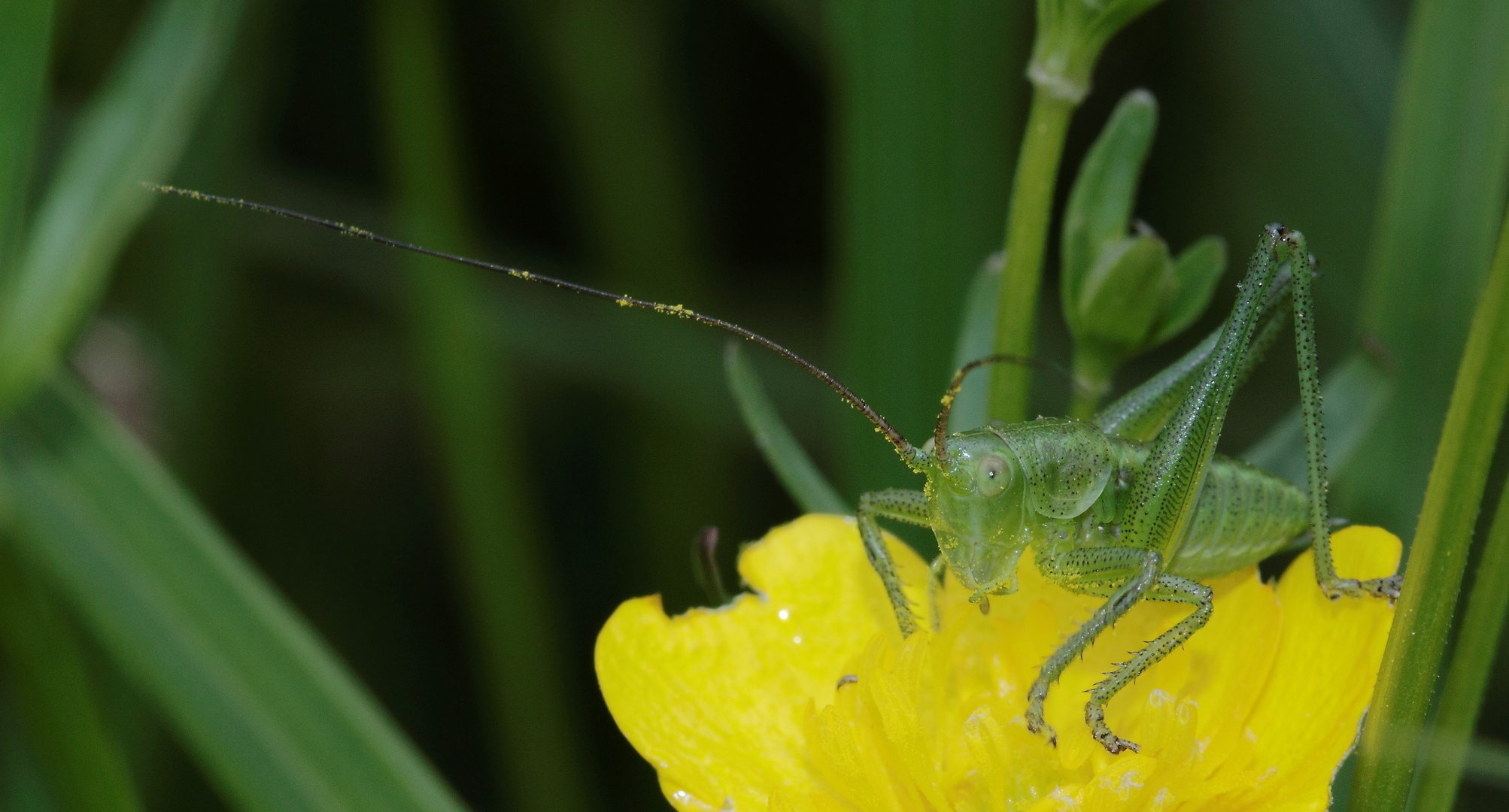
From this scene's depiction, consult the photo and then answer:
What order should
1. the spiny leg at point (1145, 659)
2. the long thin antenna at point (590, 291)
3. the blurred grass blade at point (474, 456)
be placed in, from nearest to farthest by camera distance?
the long thin antenna at point (590, 291), the spiny leg at point (1145, 659), the blurred grass blade at point (474, 456)

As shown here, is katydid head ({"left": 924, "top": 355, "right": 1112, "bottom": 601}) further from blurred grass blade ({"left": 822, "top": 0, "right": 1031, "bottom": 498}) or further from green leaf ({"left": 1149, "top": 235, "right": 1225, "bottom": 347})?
blurred grass blade ({"left": 822, "top": 0, "right": 1031, "bottom": 498})

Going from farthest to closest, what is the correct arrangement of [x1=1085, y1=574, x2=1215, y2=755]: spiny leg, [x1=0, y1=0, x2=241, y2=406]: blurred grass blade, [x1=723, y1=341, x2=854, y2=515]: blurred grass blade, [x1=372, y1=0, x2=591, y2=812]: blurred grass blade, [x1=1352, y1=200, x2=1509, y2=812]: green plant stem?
[x1=372, y1=0, x2=591, y2=812]: blurred grass blade < [x1=0, y1=0, x2=241, y2=406]: blurred grass blade < [x1=723, y1=341, x2=854, y2=515]: blurred grass blade < [x1=1085, y1=574, x2=1215, y2=755]: spiny leg < [x1=1352, y1=200, x2=1509, y2=812]: green plant stem

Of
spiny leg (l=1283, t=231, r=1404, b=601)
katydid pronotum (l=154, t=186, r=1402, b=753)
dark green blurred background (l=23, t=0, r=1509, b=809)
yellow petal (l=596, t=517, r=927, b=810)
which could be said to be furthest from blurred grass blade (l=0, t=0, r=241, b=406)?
spiny leg (l=1283, t=231, r=1404, b=601)

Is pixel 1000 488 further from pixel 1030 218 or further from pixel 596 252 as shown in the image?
pixel 596 252

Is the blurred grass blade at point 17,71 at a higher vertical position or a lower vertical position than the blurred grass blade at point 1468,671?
higher

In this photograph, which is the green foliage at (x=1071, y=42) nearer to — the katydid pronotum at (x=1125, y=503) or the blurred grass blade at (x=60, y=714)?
the katydid pronotum at (x=1125, y=503)

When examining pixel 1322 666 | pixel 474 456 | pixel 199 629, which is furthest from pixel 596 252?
pixel 1322 666

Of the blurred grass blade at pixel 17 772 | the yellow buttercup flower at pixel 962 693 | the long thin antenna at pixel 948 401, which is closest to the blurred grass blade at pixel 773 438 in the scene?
the yellow buttercup flower at pixel 962 693
